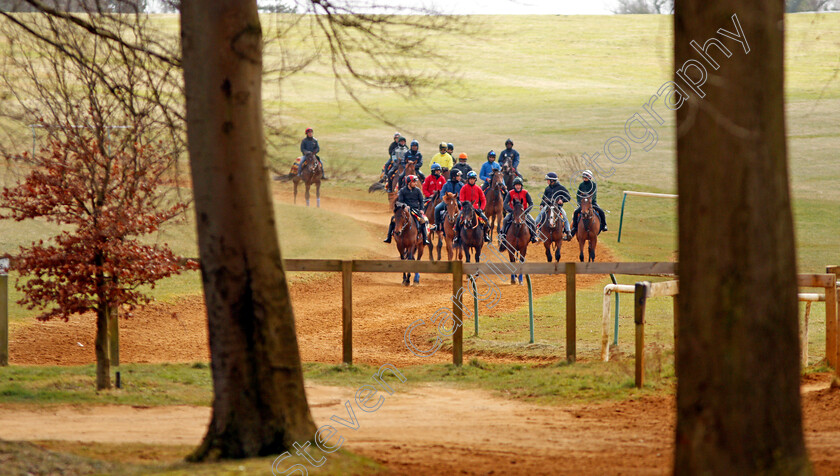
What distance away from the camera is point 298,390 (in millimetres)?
5406

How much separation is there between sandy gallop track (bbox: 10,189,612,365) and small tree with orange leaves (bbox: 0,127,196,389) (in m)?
0.95

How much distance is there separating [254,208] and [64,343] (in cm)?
953

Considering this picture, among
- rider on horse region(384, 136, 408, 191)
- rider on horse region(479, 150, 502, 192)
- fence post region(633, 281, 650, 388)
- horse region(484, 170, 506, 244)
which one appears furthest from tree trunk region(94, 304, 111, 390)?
rider on horse region(384, 136, 408, 191)

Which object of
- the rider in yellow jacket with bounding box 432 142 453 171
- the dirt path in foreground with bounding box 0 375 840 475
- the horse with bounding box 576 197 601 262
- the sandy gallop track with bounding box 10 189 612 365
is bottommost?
the sandy gallop track with bounding box 10 189 612 365

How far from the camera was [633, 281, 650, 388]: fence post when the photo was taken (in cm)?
902

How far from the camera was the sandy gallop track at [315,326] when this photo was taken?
12852mm

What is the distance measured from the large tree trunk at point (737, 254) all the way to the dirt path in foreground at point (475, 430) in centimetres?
166

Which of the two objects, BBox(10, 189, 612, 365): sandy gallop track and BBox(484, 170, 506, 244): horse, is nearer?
BBox(10, 189, 612, 365): sandy gallop track

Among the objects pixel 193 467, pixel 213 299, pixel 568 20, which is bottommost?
pixel 193 467

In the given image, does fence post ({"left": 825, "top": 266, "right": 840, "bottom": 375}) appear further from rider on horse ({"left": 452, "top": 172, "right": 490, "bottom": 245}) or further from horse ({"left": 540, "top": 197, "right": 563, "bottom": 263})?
rider on horse ({"left": 452, "top": 172, "right": 490, "bottom": 245})

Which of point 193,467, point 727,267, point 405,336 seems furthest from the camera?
point 405,336

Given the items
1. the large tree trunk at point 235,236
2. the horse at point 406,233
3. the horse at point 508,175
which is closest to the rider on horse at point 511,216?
the horse at point 406,233

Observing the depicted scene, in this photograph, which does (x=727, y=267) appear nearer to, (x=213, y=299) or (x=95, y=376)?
(x=213, y=299)

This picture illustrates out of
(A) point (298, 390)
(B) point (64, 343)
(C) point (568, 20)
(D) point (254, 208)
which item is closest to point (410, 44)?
(D) point (254, 208)
